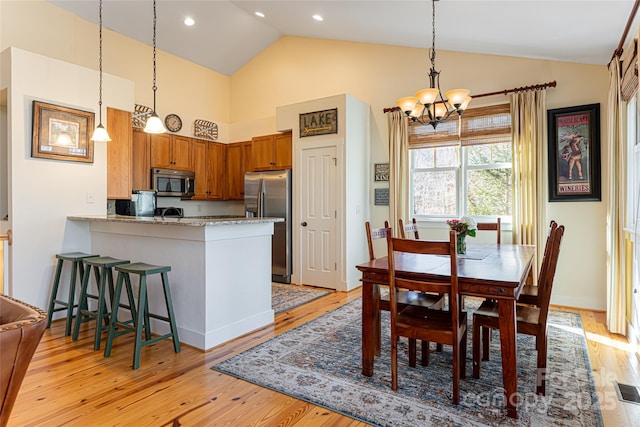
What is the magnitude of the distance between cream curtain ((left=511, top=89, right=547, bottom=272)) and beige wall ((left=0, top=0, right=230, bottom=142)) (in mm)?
4693

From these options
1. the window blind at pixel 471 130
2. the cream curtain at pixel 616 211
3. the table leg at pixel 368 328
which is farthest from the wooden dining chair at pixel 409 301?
the window blind at pixel 471 130

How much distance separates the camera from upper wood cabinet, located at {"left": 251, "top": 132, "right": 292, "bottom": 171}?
5562mm

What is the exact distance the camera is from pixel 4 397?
0.93 meters

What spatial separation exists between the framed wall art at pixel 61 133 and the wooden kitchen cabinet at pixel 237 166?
2.77m

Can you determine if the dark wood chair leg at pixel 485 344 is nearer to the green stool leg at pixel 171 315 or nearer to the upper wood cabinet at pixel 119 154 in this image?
the green stool leg at pixel 171 315

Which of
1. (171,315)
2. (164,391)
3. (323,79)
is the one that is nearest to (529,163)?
(323,79)

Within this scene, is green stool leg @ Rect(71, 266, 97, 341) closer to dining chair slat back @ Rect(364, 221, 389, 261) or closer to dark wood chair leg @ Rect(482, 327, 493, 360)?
dining chair slat back @ Rect(364, 221, 389, 261)

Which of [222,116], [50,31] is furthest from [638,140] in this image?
[50,31]

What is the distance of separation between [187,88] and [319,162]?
293cm

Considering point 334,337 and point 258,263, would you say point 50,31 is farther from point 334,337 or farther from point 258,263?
point 334,337

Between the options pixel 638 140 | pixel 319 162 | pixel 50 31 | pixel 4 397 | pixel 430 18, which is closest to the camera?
pixel 4 397

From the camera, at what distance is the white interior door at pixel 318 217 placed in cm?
503

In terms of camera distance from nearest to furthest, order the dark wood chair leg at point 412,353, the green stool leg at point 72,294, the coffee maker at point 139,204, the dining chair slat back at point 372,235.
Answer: the dark wood chair leg at point 412,353 → the dining chair slat back at point 372,235 → the green stool leg at point 72,294 → the coffee maker at point 139,204

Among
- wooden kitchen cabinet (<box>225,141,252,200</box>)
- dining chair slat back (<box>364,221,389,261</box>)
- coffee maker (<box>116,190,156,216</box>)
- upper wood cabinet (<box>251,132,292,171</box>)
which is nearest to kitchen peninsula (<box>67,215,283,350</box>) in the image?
dining chair slat back (<box>364,221,389,261</box>)
